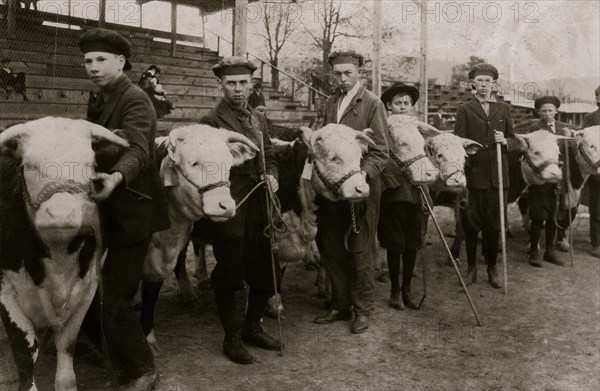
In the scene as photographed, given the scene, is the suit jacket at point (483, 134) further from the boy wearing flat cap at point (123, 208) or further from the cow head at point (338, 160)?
the boy wearing flat cap at point (123, 208)

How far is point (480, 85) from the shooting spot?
697cm

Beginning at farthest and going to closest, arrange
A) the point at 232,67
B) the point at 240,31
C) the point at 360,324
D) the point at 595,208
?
the point at 240,31 < the point at 595,208 < the point at 360,324 < the point at 232,67

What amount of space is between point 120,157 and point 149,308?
1610mm

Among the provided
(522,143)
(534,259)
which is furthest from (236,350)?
(522,143)

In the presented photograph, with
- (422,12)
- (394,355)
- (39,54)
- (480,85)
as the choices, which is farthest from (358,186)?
(39,54)

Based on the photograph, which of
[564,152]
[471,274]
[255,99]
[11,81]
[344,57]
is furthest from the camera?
[255,99]

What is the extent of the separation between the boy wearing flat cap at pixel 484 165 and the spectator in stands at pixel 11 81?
7317 millimetres

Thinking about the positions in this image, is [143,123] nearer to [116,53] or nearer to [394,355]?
[116,53]

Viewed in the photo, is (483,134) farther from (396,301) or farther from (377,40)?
(377,40)

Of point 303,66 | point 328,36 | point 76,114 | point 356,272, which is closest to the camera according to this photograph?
point 356,272

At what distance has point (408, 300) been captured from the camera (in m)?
6.21

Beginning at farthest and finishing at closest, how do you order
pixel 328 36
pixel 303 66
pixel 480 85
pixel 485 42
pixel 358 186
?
1. pixel 303 66
2. pixel 328 36
3. pixel 485 42
4. pixel 480 85
5. pixel 358 186

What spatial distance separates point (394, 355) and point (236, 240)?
5.63 ft

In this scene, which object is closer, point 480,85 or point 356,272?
point 356,272
